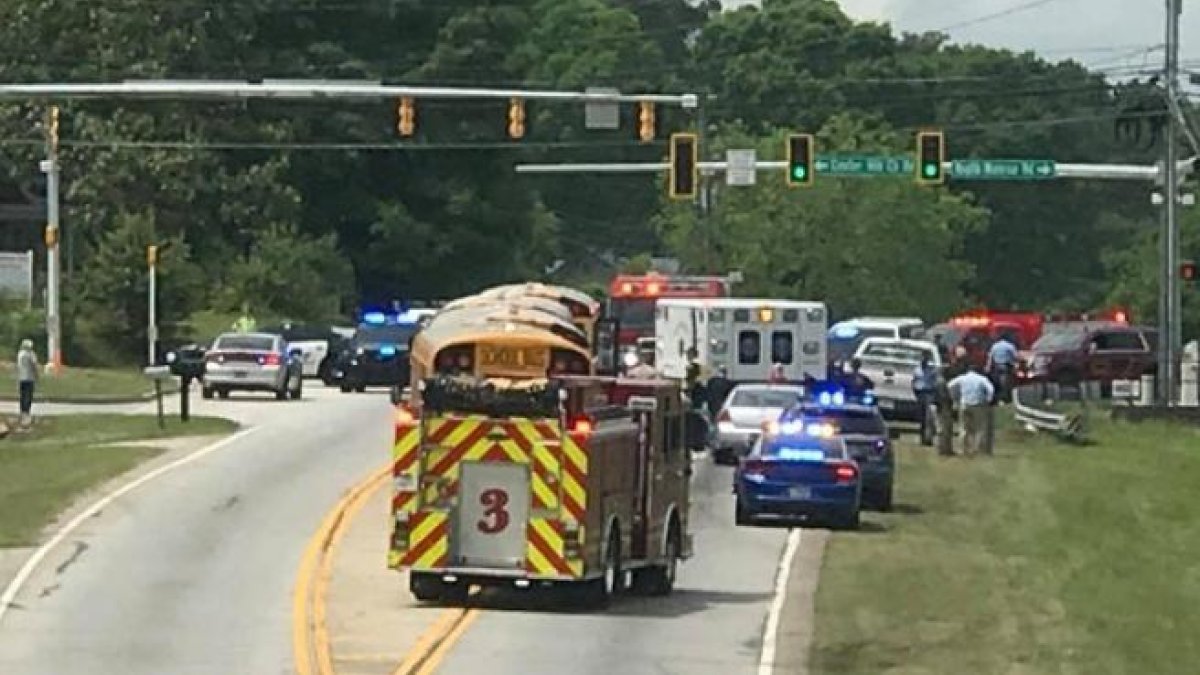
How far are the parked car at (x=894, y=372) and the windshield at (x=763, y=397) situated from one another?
26.5 feet

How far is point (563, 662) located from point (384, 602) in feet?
14.4

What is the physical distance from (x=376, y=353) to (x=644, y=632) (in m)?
37.3

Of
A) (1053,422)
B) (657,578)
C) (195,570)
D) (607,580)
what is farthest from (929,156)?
(607,580)

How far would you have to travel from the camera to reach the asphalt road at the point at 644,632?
2395 cm

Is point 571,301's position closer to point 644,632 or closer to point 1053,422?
point 644,632

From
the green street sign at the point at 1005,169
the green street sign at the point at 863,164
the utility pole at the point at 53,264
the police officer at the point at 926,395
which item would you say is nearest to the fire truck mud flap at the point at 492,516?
the police officer at the point at 926,395

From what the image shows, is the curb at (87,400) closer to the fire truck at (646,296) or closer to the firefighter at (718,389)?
the fire truck at (646,296)

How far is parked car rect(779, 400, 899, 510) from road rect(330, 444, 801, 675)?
20.1 ft

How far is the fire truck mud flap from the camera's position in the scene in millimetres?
27203

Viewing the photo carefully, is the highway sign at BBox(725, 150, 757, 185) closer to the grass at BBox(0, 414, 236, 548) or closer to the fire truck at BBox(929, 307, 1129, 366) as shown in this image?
the fire truck at BBox(929, 307, 1129, 366)

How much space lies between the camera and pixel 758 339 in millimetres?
55500

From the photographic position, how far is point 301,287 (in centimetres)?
8988

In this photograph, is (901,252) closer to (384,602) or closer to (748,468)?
(748,468)

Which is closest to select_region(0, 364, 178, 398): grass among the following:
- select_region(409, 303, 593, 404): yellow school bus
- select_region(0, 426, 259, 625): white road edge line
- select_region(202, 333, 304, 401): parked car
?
select_region(202, 333, 304, 401): parked car
